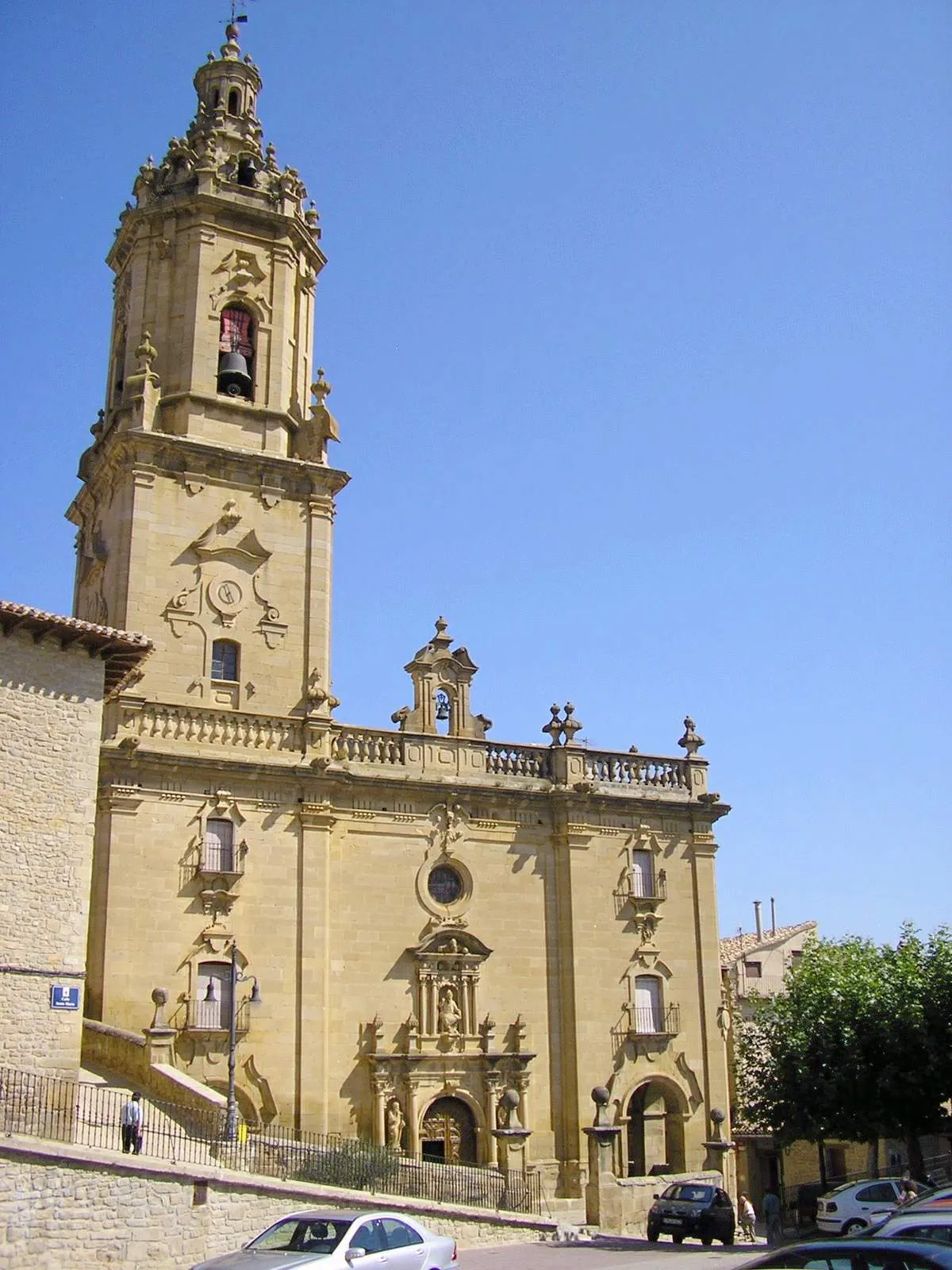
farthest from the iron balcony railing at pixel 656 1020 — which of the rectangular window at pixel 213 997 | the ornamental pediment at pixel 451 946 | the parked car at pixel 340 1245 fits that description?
the parked car at pixel 340 1245

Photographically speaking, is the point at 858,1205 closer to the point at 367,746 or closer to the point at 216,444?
the point at 367,746

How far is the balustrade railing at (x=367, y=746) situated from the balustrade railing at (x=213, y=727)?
3.90ft

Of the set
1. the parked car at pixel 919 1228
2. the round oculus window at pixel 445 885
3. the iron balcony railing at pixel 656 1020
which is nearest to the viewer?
the parked car at pixel 919 1228

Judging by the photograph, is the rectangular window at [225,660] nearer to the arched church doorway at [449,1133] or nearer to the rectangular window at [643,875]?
the arched church doorway at [449,1133]

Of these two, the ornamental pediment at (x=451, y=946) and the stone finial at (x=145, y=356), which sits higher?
the stone finial at (x=145, y=356)

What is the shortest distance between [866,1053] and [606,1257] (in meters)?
11.0

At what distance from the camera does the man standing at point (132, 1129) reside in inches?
787

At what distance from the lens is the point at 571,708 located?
35375mm

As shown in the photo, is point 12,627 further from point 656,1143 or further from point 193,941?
point 656,1143

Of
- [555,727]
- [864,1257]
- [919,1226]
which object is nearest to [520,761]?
[555,727]

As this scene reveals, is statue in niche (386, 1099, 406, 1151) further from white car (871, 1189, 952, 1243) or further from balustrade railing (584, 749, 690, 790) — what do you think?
white car (871, 1189, 952, 1243)

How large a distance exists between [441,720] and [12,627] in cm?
1426

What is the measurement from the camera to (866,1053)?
31.6 metres

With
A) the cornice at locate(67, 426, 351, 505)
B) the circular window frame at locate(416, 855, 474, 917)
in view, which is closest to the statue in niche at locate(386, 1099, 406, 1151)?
the circular window frame at locate(416, 855, 474, 917)
